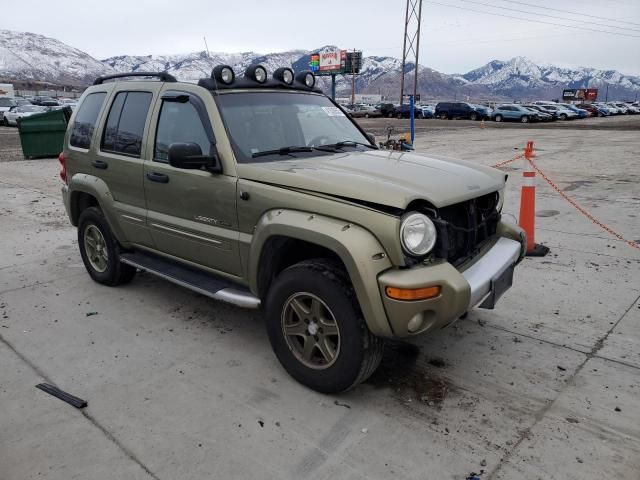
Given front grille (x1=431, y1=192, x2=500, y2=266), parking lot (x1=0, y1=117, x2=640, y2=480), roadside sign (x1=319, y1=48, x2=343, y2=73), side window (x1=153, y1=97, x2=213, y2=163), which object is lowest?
parking lot (x1=0, y1=117, x2=640, y2=480)

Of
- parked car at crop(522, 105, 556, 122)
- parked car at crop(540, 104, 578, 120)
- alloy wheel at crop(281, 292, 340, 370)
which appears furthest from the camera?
parked car at crop(540, 104, 578, 120)

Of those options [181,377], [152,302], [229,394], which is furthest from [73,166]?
[229,394]

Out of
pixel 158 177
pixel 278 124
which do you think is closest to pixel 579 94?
pixel 278 124

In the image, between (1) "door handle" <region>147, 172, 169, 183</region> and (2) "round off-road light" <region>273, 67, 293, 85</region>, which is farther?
(2) "round off-road light" <region>273, 67, 293, 85</region>

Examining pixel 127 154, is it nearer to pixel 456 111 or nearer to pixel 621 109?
pixel 456 111

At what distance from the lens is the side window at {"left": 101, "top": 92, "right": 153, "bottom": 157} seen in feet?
14.2

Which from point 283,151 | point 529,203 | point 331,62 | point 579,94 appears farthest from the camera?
point 579,94

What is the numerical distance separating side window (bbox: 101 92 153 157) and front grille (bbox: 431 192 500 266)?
8.32ft

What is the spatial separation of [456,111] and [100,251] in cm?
4396

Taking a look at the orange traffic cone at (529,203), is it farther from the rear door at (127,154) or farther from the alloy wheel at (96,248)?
the alloy wheel at (96,248)

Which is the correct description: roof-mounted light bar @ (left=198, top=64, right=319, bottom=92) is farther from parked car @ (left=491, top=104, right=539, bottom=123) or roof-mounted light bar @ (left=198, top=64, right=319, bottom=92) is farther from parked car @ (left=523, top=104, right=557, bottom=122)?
parked car @ (left=523, top=104, right=557, bottom=122)

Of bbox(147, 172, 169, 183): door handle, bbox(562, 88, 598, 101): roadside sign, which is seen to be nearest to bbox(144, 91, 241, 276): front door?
bbox(147, 172, 169, 183): door handle

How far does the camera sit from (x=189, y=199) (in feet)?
12.6

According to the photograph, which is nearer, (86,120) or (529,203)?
(86,120)
